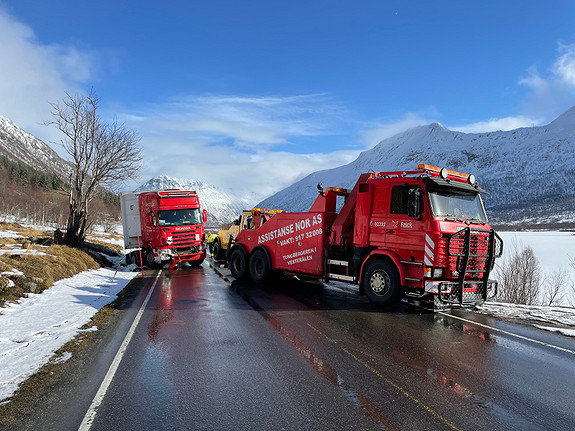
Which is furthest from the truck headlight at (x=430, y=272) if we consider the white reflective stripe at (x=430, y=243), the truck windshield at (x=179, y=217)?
the truck windshield at (x=179, y=217)

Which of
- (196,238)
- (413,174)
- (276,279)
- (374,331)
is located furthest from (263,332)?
(196,238)

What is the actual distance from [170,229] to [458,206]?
12.7 m

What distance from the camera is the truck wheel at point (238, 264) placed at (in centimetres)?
1373

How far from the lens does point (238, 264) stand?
14219mm

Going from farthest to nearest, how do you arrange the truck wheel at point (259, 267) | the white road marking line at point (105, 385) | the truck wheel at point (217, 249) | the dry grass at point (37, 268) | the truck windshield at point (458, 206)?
the truck wheel at point (217, 249)
the truck wheel at point (259, 267)
the dry grass at point (37, 268)
the truck windshield at point (458, 206)
the white road marking line at point (105, 385)

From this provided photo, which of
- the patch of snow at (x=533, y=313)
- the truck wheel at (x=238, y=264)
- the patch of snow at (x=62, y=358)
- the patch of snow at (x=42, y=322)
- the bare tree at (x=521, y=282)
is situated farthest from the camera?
the bare tree at (x=521, y=282)

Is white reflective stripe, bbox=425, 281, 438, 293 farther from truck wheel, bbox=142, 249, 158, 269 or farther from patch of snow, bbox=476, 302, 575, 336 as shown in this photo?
truck wheel, bbox=142, 249, 158, 269

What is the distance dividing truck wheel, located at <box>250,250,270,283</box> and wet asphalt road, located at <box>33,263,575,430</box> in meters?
4.31

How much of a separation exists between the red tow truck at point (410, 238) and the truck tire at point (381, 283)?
0.9 inches

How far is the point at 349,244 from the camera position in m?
10.3

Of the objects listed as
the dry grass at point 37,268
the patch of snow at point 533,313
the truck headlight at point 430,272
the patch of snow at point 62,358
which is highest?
the truck headlight at point 430,272

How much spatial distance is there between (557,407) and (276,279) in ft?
33.5

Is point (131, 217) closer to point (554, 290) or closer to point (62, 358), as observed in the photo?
point (62, 358)

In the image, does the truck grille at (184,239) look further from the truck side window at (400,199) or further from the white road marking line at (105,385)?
the truck side window at (400,199)
